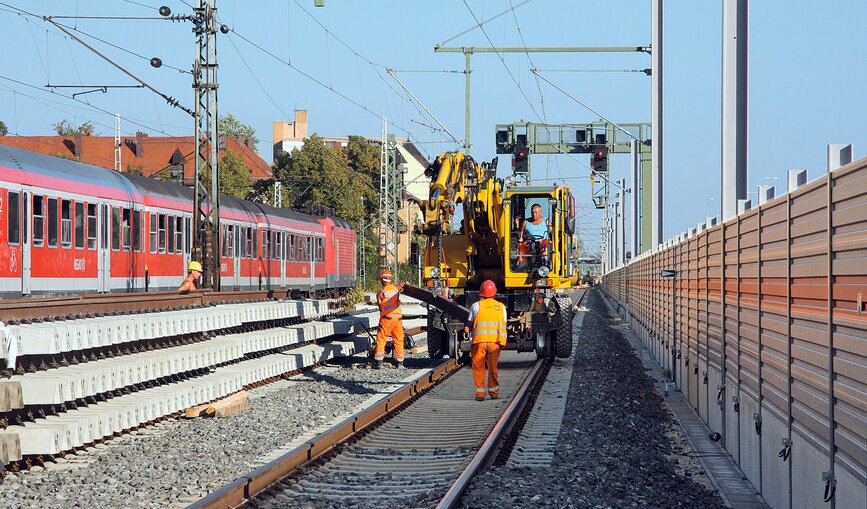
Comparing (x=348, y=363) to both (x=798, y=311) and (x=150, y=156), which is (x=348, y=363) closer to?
(x=798, y=311)

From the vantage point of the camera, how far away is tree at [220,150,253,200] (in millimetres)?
78688

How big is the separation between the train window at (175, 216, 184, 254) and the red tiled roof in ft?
231

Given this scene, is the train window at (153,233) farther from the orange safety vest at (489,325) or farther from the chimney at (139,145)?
the chimney at (139,145)

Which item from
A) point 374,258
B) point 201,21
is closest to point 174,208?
point 201,21

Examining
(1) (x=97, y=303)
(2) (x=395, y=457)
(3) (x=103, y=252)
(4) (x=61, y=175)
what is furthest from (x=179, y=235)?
(2) (x=395, y=457)

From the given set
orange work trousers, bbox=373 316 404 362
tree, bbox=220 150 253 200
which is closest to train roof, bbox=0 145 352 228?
orange work trousers, bbox=373 316 404 362

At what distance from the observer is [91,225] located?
874 inches

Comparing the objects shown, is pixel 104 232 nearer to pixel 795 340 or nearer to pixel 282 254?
pixel 282 254

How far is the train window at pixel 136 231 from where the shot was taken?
2481 centimetres

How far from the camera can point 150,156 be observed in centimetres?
10081

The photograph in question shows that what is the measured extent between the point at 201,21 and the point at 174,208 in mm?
5016

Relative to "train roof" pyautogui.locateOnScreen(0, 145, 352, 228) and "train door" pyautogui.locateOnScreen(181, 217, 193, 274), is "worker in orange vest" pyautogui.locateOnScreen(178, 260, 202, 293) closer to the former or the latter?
"train roof" pyautogui.locateOnScreen(0, 145, 352, 228)

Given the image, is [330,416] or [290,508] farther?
[330,416]

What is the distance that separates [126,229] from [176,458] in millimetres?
13982
